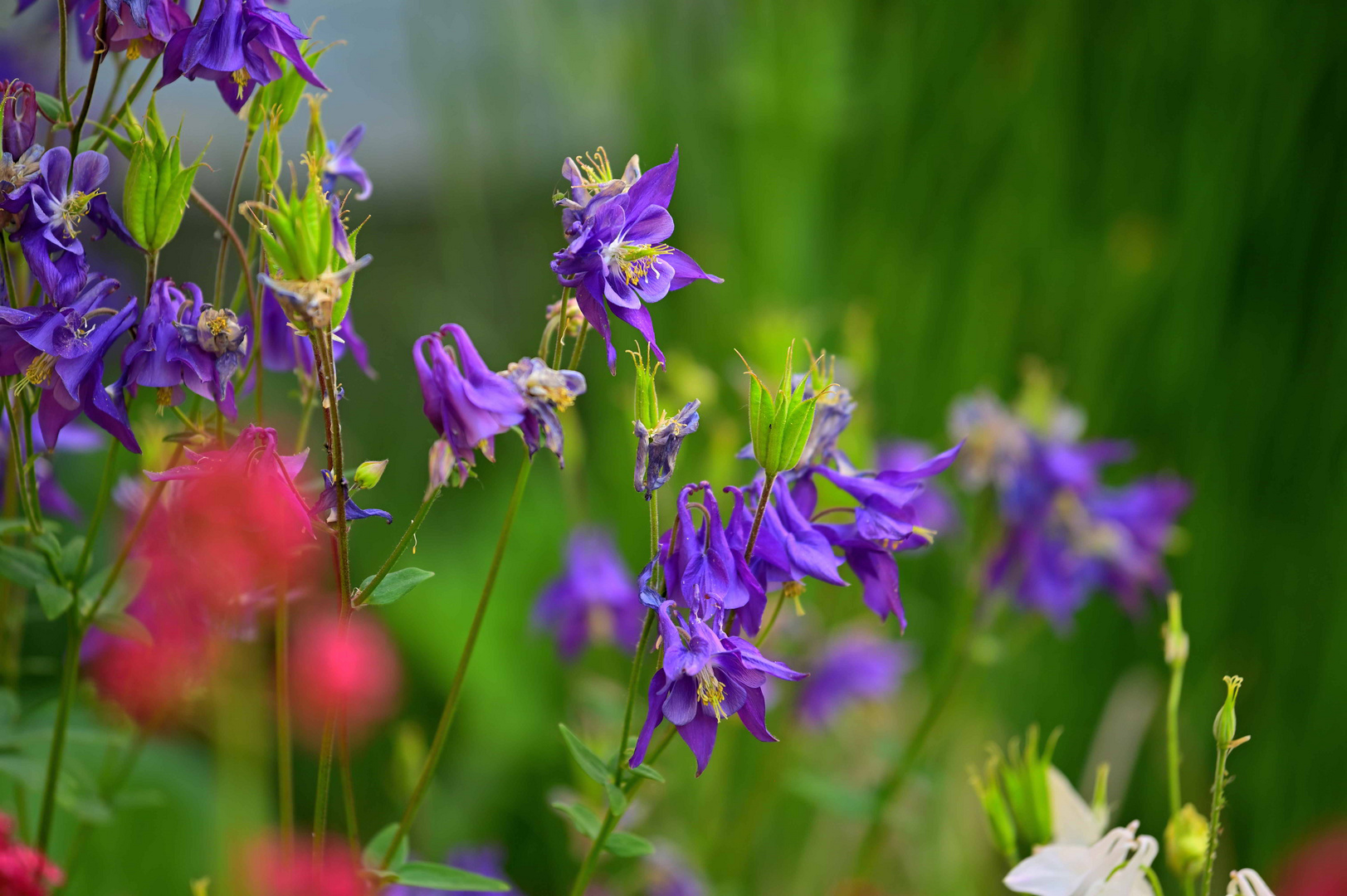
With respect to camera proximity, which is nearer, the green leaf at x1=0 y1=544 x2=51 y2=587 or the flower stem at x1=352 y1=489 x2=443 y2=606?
the flower stem at x1=352 y1=489 x2=443 y2=606

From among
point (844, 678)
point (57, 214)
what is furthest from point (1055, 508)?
point (57, 214)

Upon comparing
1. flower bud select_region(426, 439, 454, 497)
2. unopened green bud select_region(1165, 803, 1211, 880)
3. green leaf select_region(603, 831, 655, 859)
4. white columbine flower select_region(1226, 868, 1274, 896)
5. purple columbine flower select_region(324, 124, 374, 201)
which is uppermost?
purple columbine flower select_region(324, 124, 374, 201)

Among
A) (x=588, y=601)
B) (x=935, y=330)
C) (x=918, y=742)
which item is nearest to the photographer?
(x=918, y=742)

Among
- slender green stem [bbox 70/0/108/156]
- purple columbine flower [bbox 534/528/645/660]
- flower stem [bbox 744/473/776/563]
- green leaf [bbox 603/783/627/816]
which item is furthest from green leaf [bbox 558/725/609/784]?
purple columbine flower [bbox 534/528/645/660]

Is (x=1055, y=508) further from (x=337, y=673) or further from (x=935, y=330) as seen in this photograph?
(x=337, y=673)

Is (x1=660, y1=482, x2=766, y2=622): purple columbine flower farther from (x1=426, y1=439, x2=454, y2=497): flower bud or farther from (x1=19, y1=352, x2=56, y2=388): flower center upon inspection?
(x1=19, y1=352, x2=56, y2=388): flower center

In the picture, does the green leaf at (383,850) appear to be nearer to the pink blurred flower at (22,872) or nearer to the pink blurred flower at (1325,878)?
the pink blurred flower at (22,872)

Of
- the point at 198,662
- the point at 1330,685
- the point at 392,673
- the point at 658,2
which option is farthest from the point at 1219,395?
the point at 198,662
